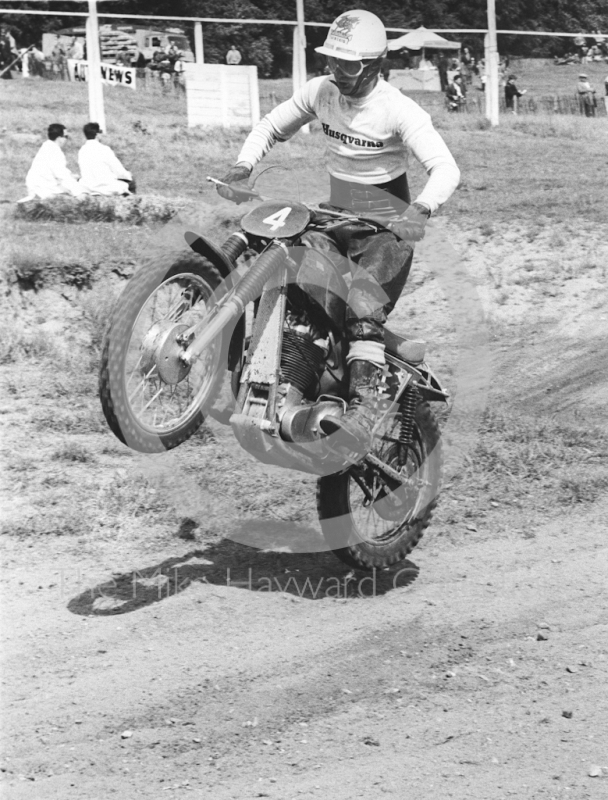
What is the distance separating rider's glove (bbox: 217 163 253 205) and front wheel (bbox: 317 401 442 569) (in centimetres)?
128

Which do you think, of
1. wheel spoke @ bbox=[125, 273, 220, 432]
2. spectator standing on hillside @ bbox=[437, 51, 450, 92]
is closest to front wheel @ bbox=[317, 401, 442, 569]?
wheel spoke @ bbox=[125, 273, 220, 432]

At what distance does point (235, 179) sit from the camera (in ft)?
17.1

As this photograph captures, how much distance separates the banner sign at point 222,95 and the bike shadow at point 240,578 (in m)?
16.2

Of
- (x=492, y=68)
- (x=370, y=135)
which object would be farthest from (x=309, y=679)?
(x=492, y=68)

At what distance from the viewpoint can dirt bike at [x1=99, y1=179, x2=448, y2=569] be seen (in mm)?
4594

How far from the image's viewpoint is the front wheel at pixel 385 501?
5.09 metres

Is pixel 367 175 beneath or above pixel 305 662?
above

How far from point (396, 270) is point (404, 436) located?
87cm

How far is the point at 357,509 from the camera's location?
5473mm

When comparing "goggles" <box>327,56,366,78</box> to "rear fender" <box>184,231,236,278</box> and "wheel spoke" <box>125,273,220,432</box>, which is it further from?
"wheel spoke" <box>125,273,220,432</box>

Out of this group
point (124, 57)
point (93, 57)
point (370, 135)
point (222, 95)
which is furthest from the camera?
point (124, 57)

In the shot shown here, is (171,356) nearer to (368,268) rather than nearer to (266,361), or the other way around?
(266,361)

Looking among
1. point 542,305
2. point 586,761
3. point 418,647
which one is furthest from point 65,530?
point 542,305

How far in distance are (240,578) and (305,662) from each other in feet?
3.00
